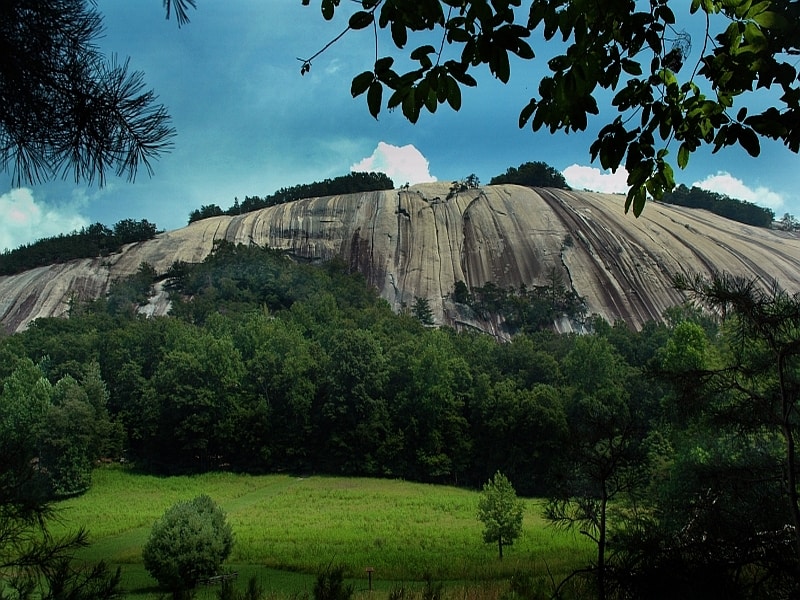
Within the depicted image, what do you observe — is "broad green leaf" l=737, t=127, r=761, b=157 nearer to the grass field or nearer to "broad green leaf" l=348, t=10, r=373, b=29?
"broad green leaf" l=348, t=10, r=373, b=29

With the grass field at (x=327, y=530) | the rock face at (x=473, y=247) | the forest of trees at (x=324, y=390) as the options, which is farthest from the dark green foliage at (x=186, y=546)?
the rock face at (x=473, y=247)

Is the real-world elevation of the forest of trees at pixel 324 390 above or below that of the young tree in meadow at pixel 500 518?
above

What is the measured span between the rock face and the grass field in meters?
27.6

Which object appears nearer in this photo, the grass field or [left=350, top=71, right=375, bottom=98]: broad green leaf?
[left=350, top=71, right=375, bottom=98]: broad green leaf

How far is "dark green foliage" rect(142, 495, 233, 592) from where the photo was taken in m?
16.0

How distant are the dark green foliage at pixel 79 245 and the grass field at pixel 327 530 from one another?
35.1 m

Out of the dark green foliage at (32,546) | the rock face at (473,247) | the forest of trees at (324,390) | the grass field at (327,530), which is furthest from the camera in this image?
the rock face at (473,247)

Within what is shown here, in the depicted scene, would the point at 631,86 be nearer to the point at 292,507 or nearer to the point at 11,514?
the point at 11,514

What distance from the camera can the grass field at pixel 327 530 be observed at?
17297 mm

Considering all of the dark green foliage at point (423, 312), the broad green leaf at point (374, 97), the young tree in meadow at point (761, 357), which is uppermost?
the dark green foliage at point (423, 312)

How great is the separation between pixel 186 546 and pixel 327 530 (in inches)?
341

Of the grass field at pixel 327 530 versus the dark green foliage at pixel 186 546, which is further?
the grass field at pixel 327 530

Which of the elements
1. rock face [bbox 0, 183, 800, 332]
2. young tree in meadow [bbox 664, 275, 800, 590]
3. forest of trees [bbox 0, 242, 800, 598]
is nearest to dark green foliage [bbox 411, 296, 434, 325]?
rock face [bbox 0, 183, 800, 332]

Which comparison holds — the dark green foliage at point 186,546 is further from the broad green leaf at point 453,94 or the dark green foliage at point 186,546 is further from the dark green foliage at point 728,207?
the dark green foliage at point 728,207
